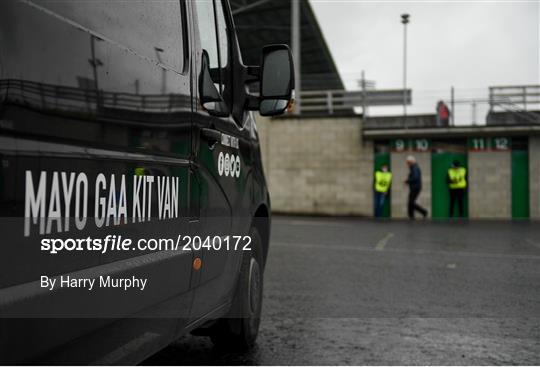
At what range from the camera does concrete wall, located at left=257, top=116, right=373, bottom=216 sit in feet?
68.3

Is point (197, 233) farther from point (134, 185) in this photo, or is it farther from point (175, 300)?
point (134, 185)

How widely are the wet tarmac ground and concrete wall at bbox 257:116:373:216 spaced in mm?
13242

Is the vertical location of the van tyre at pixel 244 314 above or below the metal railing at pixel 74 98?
below

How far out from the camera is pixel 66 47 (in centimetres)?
175

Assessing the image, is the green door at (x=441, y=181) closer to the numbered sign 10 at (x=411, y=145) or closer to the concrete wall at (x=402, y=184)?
the concrete wall at (x=402, y=184)

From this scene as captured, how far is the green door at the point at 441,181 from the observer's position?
20219 mm

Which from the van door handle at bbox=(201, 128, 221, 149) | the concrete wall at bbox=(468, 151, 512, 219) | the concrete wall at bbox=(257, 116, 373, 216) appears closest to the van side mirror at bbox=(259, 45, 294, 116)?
the van door handle at bbox=(201, 128, 221, 149)

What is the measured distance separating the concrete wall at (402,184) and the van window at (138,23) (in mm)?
18391

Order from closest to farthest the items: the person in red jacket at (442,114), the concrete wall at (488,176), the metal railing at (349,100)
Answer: the person in red jacket at (442,114), the concrete wall at (488,176), the metal railing at (349,100)

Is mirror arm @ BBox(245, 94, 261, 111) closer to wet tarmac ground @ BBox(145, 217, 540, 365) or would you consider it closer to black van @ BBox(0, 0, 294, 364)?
black van @ BBox(0, 0, 294, 364)

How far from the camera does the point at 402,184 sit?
20484mm

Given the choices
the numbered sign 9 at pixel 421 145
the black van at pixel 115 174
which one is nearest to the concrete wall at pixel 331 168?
the numbered sign 9 at pixel 421 145

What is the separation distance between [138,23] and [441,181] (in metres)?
19.1

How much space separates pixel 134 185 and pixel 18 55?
26.8 inches
